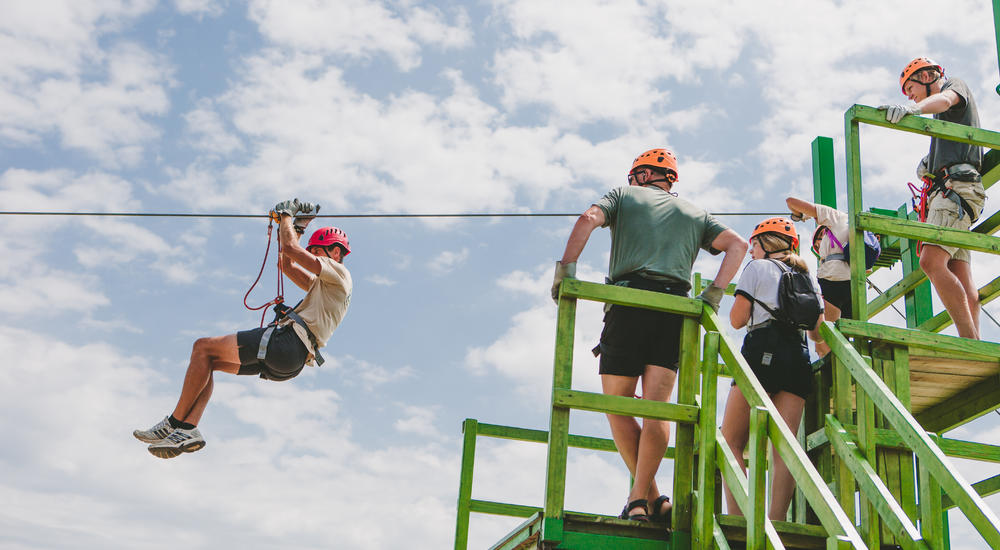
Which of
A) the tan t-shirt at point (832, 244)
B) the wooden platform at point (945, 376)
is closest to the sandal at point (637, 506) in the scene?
the wooden platform at point (945, 376)

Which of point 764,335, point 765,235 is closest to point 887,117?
point 765,235

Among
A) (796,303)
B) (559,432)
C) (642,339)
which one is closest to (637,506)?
(559,432)

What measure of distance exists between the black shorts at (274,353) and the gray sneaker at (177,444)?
565 mm

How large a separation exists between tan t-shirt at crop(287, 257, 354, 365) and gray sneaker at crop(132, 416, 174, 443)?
42.0 inches

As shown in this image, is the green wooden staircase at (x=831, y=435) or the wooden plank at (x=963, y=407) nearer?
the green wooden staircase at (x=831, y=435)

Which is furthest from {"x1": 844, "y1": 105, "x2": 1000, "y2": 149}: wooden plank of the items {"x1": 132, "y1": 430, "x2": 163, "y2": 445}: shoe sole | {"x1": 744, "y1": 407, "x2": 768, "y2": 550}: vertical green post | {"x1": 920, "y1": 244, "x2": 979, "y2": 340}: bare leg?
{"x1": 132, "y1": 430, "x2": 163, "y2": 445}: shoe sole

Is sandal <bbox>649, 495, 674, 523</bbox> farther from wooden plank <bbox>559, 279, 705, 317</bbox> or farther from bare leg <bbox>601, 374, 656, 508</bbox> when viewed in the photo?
wooden plank <bbox>559, 279, 705, 317</bbox>

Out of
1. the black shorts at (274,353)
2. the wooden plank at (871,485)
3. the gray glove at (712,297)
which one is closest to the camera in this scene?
the wooden plank at (871,485)

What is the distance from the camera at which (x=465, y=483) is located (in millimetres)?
6891

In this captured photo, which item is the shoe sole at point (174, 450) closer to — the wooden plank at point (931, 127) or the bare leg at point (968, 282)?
the wooden plank at point (931, 127)

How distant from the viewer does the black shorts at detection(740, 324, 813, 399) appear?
5.48 m

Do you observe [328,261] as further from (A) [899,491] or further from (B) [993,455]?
(B) [993,455]

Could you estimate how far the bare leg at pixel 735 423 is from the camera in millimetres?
5445

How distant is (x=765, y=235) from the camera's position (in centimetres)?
580
